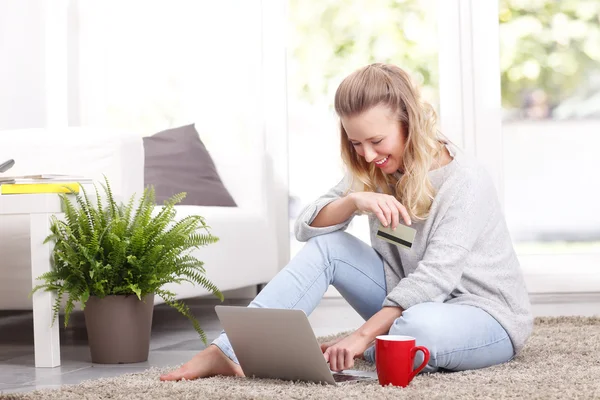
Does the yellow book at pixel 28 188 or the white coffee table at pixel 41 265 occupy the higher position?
the yellow book at pixel 28 188

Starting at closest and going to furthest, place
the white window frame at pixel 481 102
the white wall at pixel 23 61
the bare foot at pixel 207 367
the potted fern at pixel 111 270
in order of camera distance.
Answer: the bare foot at pixel 207 367 < the potted fern at pixel 111 270 < the white window frame at pixel 481 102 < the white wall at pixel 23 61

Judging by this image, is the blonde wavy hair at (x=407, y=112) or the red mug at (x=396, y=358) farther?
the blonde wavy hair at (x=407, y=112)

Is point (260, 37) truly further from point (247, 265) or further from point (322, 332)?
point (322, 332)

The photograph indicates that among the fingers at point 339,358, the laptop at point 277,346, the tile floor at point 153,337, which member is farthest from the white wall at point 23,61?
the fingers at point 339,358

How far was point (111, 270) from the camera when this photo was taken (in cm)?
220

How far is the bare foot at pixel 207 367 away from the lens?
1.79 metres

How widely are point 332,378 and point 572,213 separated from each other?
2.43m

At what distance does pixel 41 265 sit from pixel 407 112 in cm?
105

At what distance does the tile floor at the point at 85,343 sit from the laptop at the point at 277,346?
1.50ft

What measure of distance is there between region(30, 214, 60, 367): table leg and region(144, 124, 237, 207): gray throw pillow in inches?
46.0

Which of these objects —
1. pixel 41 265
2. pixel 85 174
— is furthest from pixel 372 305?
pixel 85 174

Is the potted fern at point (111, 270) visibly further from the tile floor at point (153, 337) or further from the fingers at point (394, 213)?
the fingers at point (394, 213)

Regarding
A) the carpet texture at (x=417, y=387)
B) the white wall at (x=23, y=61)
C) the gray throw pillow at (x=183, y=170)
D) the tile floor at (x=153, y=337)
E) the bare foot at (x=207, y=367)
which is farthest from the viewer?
the white wall at (x=23, y=61)

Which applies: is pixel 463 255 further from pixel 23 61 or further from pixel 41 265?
pixel 23 61
